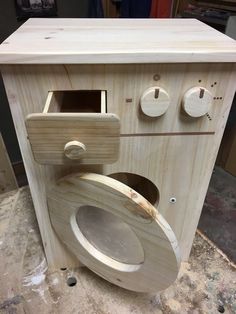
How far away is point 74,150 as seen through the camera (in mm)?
419

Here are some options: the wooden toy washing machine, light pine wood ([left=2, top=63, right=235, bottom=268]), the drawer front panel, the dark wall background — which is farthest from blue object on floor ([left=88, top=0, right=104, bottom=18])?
the drawer front panel

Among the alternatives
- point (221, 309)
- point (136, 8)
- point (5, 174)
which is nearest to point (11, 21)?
point (136, 8)

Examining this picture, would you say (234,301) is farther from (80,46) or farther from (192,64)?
(80,46)

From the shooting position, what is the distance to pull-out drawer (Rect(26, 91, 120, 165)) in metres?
0.39

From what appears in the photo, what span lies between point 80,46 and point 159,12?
3.51 ft

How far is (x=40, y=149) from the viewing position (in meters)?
0.43

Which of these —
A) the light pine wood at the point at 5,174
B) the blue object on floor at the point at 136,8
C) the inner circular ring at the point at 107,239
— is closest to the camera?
the inner circular ring at the point at 107,239

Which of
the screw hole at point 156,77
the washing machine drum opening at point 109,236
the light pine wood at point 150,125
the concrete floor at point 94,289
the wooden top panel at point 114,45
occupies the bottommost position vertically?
the concrete floor at point 94,289

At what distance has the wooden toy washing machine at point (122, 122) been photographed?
17.1 inches

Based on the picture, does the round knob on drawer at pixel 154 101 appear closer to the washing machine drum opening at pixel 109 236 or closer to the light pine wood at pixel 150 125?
the light pine wood at pixel 150 125

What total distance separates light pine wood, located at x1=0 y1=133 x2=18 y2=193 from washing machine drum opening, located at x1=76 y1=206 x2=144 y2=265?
0.48m

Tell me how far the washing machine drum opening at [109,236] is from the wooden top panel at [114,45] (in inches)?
15.0

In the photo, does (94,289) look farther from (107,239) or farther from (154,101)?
(154,101)

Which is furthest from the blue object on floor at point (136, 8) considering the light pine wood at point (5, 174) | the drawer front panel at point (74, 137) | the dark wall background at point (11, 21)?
the drawer front panel at point (74, 137)
